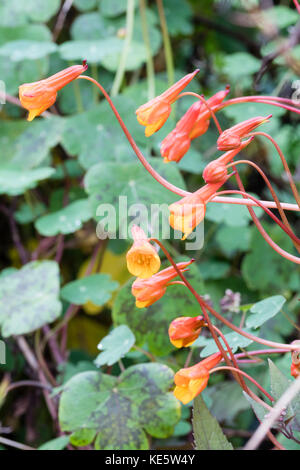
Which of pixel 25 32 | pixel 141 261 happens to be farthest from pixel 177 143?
pixel 25 32

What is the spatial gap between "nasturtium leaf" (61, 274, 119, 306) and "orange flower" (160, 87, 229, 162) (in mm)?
382

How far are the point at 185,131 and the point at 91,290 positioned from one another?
0.42 meters

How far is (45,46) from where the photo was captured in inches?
40.6

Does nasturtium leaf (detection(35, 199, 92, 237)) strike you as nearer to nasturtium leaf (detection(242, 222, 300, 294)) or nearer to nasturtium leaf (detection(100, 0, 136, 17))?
nasturtium leaf (detection(242, 222, 300, 294))

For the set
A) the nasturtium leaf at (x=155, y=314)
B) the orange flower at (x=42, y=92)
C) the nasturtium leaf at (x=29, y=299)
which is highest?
the orange flower at (x=42, y=92)

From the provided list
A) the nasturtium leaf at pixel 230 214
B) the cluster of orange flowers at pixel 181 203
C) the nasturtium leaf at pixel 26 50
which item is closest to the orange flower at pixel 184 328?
the cluster of orange flowers at pixel 181 203

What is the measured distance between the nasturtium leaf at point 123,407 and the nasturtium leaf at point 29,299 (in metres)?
0.14

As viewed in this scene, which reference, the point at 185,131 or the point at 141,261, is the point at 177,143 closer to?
the point at 185,131

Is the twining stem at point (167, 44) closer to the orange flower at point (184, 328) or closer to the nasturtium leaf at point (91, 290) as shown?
the nasturtium leaf at point (91, 290)

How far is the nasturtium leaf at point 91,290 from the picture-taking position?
0.84 metres

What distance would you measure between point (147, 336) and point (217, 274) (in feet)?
1.11
